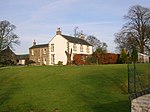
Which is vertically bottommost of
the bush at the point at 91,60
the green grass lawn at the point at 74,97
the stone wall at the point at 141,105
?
the green grass lawn at the point at 74,97

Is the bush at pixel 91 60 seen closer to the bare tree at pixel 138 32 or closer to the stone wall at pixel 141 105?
the bare tree at pixel 138 32

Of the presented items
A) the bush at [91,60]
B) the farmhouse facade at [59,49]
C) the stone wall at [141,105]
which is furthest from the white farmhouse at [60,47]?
the stone wall at [141,105]

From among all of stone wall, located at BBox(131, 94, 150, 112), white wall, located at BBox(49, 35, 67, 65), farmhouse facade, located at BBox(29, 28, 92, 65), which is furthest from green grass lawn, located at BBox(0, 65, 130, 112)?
white wall, located at BBox(49, 35, 67, 65)

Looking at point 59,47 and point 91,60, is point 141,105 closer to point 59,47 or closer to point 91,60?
point 91,60

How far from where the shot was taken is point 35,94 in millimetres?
16000

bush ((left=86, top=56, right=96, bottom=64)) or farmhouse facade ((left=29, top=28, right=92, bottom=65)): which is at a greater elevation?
farmhouse facade ((left=29, top=28, right=92, bottom=65))

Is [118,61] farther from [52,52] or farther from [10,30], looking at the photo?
[10,30]

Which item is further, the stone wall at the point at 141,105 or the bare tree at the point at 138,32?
the bare tree at the point at 138,32

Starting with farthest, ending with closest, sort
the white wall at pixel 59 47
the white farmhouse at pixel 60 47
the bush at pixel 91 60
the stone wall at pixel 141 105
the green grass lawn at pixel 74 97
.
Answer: the white farmhouse at pixel 60 47
the white wall at pixel 59 47
the bush at pixel 91 60
the green grass lawn at pixel 74 97
the stone wall at pixel 141 105

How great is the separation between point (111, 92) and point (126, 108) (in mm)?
4277

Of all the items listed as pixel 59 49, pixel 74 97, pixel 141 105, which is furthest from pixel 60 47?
pixel 141 105

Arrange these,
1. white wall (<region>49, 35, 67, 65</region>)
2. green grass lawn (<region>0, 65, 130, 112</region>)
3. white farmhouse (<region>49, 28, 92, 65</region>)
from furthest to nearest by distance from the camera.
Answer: white farmhouse (<region>49, 28, 92, 65</region>) → white wall (<region>49, 35, 67, 65</region>) → green grass lawn (<region>0, 65, 130, 112</region>)

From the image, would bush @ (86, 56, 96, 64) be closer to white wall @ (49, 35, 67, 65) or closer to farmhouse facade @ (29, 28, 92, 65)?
farmhouse facade @ (29, 28, 92, 65)

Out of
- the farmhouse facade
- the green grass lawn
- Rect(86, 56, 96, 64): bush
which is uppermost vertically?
the farmhouse facade
